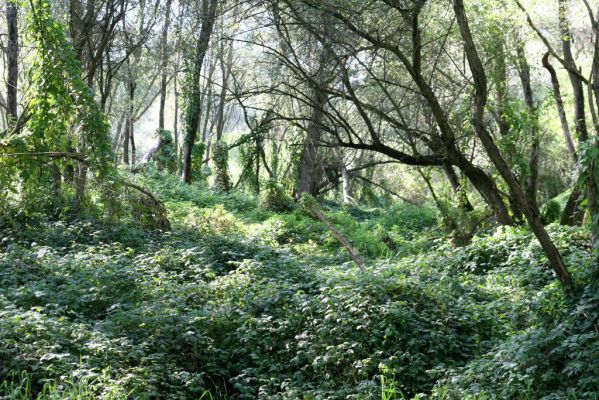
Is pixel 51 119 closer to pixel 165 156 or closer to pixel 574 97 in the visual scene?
pixel 574 97

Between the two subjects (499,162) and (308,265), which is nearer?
(499,162)

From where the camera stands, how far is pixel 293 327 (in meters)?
7.34

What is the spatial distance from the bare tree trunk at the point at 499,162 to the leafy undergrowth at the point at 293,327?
283 millimetres

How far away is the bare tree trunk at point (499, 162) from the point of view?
6.97 m

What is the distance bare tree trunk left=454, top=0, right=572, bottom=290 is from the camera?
22.9 ft

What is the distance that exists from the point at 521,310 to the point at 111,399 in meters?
4.55

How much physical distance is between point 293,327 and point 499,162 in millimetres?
2937

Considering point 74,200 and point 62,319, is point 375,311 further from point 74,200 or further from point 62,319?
point 74,200

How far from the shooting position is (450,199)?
16250mm

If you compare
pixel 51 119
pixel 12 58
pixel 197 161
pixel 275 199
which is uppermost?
pixel 12 58

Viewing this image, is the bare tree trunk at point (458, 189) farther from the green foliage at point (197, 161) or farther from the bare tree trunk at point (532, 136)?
the green foliage at point (197, 161)

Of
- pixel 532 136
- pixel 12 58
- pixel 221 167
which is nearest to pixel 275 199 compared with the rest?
pixel 221 167

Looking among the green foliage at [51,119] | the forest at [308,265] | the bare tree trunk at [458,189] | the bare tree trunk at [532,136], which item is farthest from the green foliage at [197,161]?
the bare tree trunk at [532,136]

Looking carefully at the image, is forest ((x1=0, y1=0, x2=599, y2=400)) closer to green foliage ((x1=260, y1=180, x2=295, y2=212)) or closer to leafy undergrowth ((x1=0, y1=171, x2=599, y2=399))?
leafy undergrowth ((x1=0, y1=171, x2=599, y2=399))
